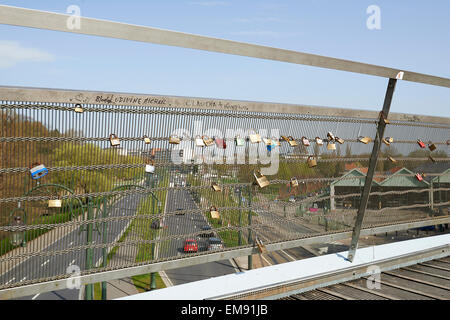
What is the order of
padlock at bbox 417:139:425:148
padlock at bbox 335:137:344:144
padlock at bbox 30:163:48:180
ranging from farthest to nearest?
padlock at bbox 417:139:425:148, padlock at bbox 335:137:344:144, padlock at bbox 30:163:48:180

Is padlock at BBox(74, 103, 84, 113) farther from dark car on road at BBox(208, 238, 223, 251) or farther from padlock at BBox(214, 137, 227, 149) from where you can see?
dark car on road at BBox(208, 238, 223, 251)

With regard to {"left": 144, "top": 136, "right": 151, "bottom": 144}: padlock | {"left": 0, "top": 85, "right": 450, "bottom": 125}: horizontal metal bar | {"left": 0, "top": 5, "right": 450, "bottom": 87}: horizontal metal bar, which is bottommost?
{"left": 144, "top": 136, "right": 151, "bottom": 144}: padlock

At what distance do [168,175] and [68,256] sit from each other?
0.99m

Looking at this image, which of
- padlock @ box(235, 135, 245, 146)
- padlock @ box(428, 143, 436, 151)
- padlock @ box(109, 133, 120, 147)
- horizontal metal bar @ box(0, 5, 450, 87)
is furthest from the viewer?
padlock @ box(428, 143, 436, 151)

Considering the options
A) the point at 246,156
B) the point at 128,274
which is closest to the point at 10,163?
the point at 128,274

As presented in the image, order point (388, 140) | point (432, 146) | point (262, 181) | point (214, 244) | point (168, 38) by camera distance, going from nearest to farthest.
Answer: point (168, 38), point (214, 244), point (262, 181), point (388, 140), point (432, 146)

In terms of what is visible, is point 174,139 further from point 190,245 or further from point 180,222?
point 190,245

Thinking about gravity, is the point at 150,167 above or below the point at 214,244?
above

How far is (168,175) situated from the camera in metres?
3.25

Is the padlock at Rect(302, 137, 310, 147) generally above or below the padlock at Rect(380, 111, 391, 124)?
below

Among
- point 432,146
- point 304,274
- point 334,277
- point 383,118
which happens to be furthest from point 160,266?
point 432,146

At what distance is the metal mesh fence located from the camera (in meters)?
2.71

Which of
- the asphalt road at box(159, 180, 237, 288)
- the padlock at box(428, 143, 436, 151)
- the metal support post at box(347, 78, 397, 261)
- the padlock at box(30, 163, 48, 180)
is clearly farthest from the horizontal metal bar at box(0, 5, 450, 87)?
the padlock at box(428, 143, 436, 151)

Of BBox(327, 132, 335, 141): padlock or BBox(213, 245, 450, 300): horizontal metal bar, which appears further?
BBox(327, 132, 335, 141): padlock
